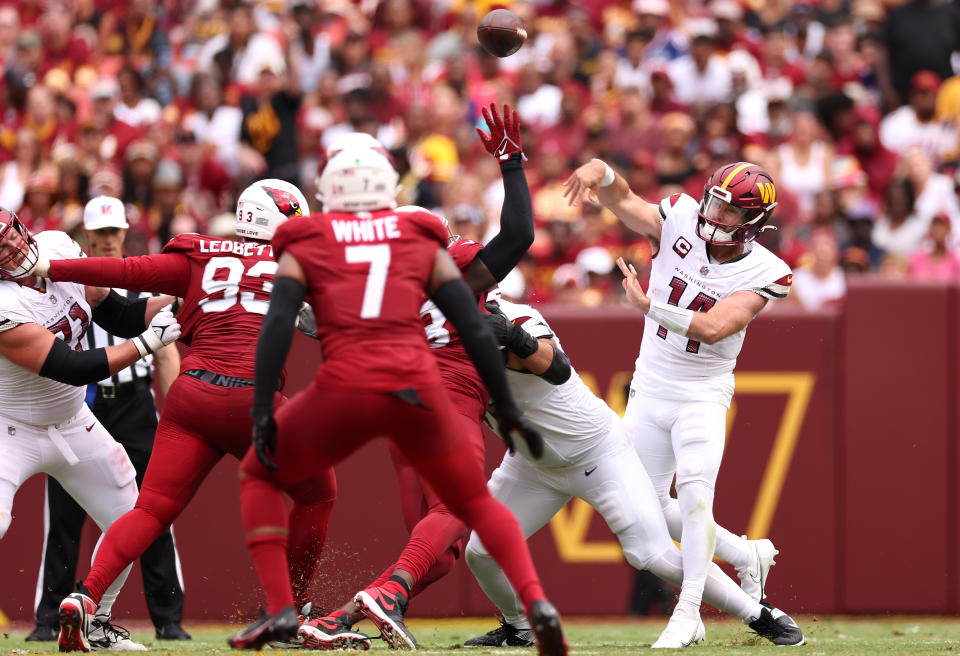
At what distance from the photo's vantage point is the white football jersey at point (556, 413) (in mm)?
6242

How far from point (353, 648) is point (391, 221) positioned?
1855 mm

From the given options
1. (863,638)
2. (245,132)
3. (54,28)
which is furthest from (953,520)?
(54,28)

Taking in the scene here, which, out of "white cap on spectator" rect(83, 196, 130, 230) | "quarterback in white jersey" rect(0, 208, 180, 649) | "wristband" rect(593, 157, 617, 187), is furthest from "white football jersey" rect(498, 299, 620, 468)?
"white cap on spectator" rect(83, 196, 130, 230)

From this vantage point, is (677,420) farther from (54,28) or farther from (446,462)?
(54,28)

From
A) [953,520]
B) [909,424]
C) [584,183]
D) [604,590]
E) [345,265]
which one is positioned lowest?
[604,590]

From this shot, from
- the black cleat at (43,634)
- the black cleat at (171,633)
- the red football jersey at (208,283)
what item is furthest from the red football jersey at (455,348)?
the black cleat at (43,634)

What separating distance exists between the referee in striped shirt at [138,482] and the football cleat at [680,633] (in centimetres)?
268

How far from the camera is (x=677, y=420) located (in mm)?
6535

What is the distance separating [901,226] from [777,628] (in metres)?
5.56

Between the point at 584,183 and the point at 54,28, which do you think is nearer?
the point at 584,183

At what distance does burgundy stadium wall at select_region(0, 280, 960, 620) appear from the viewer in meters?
8.82

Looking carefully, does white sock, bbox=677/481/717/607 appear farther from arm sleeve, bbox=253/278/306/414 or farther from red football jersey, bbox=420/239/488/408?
arm sleeve, bbox=253/278/306/414

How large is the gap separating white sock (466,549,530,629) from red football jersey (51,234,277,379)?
133 cm

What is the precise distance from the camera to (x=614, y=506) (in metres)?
6.31
